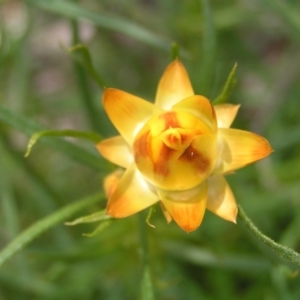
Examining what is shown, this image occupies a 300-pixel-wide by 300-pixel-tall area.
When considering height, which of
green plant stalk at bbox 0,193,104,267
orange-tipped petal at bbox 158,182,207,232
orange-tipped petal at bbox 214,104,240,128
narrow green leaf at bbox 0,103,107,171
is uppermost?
orange-tipped petal at bbox 214,104,240,128

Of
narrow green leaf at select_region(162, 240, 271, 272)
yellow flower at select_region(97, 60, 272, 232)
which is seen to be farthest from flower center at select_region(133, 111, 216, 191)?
narrow green leaf at select_region(162, 240, 271, 272)

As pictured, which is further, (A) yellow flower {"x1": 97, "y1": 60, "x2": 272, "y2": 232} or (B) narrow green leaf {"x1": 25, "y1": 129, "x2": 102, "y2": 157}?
(B) narrow green leaf {"x1": 25, "y1": 129, "x2": 102, "y2": 157}

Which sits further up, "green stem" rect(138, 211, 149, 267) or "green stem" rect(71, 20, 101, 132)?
"green stem" rect(71, 20, 101, 132)

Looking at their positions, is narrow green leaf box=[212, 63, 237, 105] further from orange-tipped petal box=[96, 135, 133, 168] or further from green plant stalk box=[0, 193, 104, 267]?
green plant stalk box=[0, 193, 104, 267]

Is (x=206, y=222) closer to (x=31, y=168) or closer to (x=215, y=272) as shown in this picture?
(x=215, y=272)

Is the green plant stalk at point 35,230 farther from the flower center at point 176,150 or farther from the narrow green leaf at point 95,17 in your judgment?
the narrow green leaf at point 95,17

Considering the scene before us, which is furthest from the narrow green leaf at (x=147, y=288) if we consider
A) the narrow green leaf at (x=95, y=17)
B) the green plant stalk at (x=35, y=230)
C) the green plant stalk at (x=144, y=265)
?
the narrow green leaf at (x=95, y=17)

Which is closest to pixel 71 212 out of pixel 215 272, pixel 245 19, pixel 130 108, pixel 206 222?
pixel 130 108

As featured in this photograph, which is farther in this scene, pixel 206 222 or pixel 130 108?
pixel 206 222
